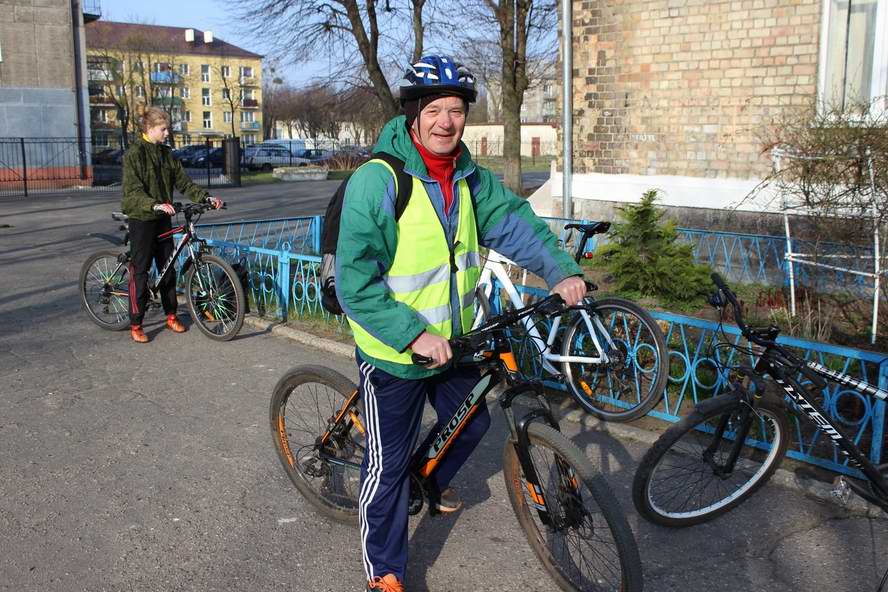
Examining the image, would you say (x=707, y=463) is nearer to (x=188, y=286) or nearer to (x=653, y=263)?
(x=653, y=263)

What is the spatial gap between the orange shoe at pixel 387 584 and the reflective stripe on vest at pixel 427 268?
84 centimetres

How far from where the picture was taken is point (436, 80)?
3.09 m

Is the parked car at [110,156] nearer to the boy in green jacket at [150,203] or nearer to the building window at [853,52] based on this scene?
the boy in green jacket at [150,203]

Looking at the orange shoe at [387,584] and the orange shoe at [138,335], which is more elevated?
the orange shoe at [138,335]

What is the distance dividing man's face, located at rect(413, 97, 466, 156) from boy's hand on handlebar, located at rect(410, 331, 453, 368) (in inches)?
27.4

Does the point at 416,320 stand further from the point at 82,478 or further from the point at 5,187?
the point at 5,187

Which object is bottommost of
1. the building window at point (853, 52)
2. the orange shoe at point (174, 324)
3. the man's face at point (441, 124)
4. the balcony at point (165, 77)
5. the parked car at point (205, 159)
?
the orange shoe at point (174, 324)

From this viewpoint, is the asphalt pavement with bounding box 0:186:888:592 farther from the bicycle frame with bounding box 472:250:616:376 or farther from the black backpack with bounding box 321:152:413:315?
the black backpack with bounding box 321:152:413:315

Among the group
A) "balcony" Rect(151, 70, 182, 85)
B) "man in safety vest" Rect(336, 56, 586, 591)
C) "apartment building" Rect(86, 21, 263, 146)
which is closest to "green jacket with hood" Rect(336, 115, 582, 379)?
"man in safety vest" Rect(336, 56, 586, 591)

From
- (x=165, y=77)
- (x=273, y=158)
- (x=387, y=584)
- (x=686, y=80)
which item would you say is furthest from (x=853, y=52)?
(x=165, y=77)

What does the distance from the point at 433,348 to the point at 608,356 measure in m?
2.89

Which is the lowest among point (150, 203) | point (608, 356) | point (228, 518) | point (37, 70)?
point (228, 518)

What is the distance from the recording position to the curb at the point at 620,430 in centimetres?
422

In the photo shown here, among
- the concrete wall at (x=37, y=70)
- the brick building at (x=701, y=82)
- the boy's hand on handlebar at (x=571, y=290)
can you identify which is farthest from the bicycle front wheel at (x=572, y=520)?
the concrete wall at (x=37, y=70)
